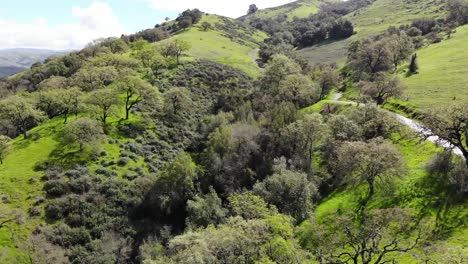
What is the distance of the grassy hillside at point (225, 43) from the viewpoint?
125 m

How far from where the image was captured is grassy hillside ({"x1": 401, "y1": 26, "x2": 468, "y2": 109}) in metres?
67.6

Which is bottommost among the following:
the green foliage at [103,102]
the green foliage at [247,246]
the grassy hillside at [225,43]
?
the green foliage at [247,246]

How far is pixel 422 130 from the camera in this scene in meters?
48.7

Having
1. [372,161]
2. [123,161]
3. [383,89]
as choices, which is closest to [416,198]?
[372,161]

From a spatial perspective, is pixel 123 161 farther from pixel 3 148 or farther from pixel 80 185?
pixel 3 148

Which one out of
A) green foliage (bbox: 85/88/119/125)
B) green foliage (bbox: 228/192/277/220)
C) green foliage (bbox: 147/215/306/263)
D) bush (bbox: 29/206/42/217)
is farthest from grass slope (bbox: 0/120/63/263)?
green foliage (bbox: 228/192/277/220)

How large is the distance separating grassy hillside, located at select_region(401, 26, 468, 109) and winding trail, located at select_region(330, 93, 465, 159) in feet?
16.2

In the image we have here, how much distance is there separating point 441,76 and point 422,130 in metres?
38.1

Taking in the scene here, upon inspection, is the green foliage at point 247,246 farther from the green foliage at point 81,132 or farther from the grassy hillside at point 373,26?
the grassy hillside at point 373,26

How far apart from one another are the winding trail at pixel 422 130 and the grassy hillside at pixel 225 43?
4262cm

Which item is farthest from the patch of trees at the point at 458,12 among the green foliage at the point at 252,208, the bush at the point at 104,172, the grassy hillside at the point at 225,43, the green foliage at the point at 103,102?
the bush at the point at 104,172

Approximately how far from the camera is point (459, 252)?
23953 mm

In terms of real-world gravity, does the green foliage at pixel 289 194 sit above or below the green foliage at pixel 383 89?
below

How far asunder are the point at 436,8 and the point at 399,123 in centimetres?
14760
